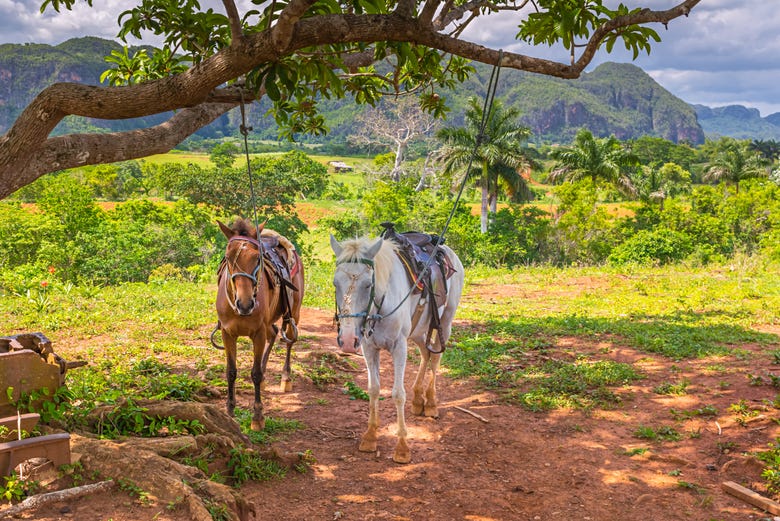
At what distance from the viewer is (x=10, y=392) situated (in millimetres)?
3875

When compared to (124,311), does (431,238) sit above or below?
above

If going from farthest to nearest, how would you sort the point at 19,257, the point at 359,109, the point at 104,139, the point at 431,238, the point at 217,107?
the point at 359,109 → the point at 19,257 → the point at 431,238 → the point at 217,107 → the point at 104,139

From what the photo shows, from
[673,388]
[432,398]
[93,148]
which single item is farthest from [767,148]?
[93,148]

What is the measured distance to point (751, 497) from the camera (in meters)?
4.61

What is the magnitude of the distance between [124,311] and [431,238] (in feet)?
22.1

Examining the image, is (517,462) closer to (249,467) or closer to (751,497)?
(751,497)

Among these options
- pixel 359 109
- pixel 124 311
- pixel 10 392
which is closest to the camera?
pixel 10 392

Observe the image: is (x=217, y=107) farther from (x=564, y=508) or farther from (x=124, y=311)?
(x=124, y=311)

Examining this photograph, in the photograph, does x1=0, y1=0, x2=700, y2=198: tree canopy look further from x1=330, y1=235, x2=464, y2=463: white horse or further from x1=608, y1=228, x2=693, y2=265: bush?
x1=608, y1=228, x2=693, y2=265: bush

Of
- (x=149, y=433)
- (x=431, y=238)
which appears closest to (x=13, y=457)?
(x=149, y=433)

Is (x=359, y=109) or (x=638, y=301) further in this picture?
(x=359, y=109)

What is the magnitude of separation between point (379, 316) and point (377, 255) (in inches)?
23.1

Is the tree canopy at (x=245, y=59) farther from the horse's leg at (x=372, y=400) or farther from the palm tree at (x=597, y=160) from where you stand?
the palm tree at (x=597, y=160)

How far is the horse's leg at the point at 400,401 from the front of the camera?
5.54m
